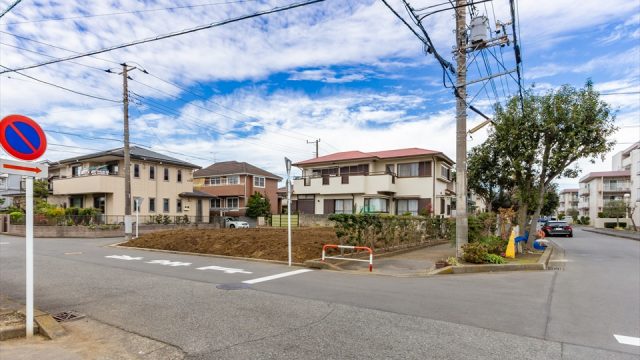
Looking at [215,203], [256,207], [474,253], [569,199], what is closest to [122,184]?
[256,207]

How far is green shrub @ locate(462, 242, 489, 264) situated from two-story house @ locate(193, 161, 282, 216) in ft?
108

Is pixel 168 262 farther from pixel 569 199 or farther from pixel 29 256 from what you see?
pixel 569 199

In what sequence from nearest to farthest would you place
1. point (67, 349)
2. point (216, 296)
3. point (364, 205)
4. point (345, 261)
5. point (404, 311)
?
1. point (67, 349)
2. point (404, 311)
3. point (216, 296)
4. point (345, 261)
5. point (364, 205)

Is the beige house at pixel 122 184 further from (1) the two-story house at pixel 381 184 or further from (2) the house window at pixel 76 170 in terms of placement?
(1) the two-story house at pixel 381 184

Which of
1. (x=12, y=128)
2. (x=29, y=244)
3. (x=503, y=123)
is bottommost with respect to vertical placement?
(x=29, y=244)

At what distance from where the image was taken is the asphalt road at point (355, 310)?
463 cm

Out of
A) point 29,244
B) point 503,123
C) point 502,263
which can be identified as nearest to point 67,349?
point 29,244

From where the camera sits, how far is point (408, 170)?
31.3m

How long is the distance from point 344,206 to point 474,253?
2175cm

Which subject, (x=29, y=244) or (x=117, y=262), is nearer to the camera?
(x=29, y=244)

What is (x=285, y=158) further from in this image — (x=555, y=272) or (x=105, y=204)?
(x=105, y=204)

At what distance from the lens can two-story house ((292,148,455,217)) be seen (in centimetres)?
3002

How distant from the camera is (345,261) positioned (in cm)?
1218

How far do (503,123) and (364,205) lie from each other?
17.7m
